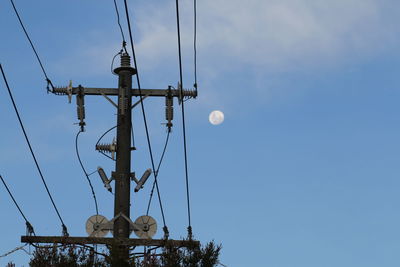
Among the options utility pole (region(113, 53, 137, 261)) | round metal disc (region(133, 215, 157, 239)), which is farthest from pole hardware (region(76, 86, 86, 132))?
round metal disc (region(133, 215, 157, 239))

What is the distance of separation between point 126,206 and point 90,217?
3.97 ft

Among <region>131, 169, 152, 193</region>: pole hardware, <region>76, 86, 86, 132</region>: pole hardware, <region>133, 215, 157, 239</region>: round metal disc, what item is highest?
<region>76, 86, 86, 132</region>: pole hardware

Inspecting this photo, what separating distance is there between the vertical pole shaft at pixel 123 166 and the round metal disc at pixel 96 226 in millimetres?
541

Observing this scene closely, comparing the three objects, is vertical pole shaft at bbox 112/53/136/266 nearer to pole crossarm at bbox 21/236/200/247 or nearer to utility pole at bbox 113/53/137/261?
utility pole at bbox 113/53/137/261

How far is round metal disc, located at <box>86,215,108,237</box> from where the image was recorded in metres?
22.2

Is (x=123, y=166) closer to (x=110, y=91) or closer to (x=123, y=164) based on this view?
(x=123, y=164)

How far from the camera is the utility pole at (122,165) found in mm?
21723

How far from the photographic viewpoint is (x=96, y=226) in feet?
73.5

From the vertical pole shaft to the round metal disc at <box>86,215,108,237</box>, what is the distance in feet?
1.77

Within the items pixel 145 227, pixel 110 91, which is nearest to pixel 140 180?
pixel 145 227

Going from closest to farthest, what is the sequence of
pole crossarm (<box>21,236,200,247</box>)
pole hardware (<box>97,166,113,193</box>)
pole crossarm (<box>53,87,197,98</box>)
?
pole crossarm (<box>21,236,200,247</box>), pole hardware (<box>97,166,113,193</box>), pole crossarm (<box>53,87,197,98</box>)

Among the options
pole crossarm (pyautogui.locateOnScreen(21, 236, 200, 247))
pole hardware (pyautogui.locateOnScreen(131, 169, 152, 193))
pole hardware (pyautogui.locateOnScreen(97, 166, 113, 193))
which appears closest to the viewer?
pole crossarm (pyautogui.locateOnScreen(21, 236, 200, 247))

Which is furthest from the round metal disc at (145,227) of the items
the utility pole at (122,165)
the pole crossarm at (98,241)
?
the pole crossarm at (98,241)

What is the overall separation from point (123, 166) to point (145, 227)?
1880 mm
